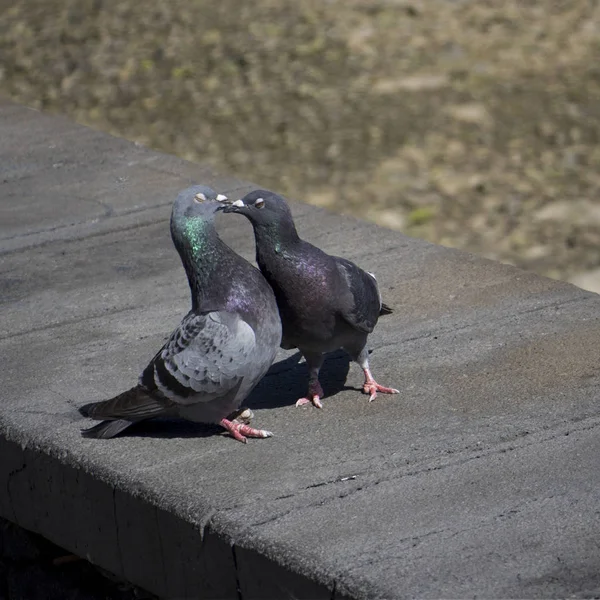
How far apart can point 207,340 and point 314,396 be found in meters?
0.53

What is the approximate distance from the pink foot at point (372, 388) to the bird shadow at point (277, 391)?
11 cm

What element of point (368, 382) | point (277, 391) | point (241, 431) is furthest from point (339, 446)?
point (277, 391)

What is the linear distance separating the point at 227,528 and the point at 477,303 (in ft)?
5.80

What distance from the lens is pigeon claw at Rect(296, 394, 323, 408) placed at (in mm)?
3756

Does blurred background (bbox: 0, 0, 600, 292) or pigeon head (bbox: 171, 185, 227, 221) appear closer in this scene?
pigeon head (bbox: 171, 185, 227, 221)

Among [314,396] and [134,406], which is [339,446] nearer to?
[314,396]

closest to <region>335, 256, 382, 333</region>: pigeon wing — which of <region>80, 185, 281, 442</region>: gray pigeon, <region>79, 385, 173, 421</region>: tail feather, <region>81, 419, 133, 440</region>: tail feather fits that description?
<region>80, 185, 281, 442</region>: gray pigeon

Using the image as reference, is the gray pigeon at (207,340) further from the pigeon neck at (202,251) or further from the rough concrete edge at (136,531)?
the rough concrete edge at (136,531)

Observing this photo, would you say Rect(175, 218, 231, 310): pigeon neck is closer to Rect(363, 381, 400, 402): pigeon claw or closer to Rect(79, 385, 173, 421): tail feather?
Rect(79, 385, 173, 421): tail feather

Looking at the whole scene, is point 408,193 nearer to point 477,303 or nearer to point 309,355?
point 477,303

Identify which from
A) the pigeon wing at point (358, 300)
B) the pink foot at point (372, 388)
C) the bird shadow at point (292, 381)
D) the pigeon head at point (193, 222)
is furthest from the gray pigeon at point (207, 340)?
the pink foot at point (372, 388)

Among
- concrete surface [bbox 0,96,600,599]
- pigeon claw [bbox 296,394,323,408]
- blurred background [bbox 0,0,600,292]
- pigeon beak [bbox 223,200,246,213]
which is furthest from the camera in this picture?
blurred background [bbox 0,0,600,292]

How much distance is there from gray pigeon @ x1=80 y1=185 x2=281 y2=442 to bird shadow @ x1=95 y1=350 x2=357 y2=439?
126 mm

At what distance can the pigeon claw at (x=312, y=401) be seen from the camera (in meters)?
3.76
